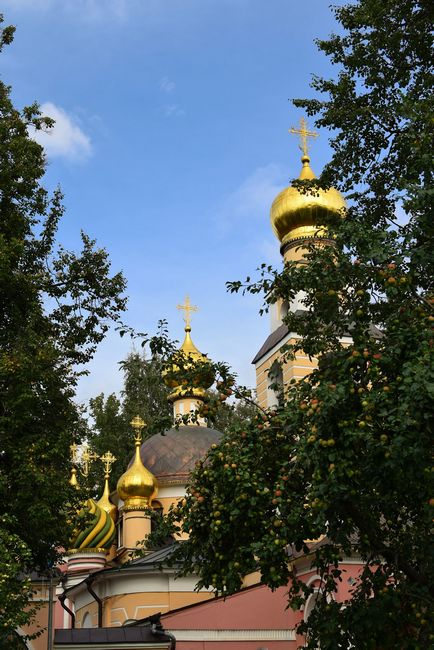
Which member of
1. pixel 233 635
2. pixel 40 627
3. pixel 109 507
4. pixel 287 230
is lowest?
pixel 233 635

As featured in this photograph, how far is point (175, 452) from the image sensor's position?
2355 cm

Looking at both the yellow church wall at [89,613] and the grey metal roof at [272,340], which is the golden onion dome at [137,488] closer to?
the yellow church wall at [89,613]

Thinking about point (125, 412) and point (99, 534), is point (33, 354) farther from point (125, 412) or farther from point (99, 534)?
point (125, 412)

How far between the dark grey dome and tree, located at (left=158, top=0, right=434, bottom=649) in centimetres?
1402

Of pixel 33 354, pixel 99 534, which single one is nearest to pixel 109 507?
pixel 99 534

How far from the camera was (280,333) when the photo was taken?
2027 cm

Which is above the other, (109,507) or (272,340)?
(272,340)

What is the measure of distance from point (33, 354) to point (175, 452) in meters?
12.6

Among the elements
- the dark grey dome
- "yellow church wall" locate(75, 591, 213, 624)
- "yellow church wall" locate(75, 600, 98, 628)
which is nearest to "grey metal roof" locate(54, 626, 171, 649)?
"yellow church wall" locate(75, 591, 213, 624)

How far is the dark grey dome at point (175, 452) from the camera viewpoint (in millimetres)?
23094

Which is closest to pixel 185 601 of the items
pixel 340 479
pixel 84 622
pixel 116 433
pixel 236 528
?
pixel 84 622

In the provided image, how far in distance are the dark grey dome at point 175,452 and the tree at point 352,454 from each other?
14023 mm

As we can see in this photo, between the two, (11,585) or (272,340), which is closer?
(11,585)

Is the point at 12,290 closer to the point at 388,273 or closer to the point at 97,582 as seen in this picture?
the point at 388,273
